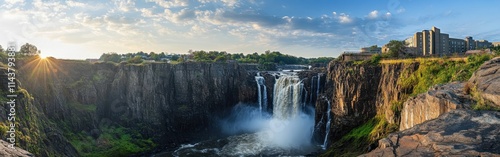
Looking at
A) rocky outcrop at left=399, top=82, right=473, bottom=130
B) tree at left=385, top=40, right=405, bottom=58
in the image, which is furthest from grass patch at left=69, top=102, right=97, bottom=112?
rocky outcrop at left=399, top=82, right=473, bottom=130

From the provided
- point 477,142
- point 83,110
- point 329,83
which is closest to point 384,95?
point 329,83

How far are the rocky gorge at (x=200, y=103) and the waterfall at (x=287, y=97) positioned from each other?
4.52 ft

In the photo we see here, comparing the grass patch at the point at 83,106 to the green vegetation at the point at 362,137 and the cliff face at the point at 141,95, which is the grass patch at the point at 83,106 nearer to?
the cliff face at the point at 141,95

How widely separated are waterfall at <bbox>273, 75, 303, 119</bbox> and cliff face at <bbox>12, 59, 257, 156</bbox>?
306 inches

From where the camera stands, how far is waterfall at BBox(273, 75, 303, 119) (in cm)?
6806

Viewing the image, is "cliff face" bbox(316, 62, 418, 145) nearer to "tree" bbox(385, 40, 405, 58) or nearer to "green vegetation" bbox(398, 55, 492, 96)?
"green vegetation" bbox(398, 55, 492, 96)

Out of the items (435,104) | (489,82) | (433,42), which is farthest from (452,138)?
(433,42)

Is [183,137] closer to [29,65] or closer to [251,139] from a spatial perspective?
[251,139]

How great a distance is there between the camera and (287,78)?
71.1m

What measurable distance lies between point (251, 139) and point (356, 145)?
82.5 ft

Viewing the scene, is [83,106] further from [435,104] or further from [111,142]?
[435,104]

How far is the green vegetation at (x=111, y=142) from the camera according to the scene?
51500 millimetres

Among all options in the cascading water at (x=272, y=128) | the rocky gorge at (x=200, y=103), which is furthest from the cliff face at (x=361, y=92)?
the cascading water at (x=272, y=128)

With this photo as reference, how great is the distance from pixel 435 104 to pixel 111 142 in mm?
49381
